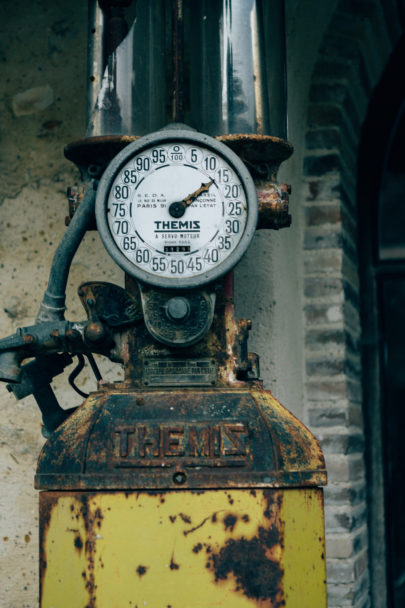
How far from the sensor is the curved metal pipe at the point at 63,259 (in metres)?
1.44

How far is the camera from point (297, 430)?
4.29 feet

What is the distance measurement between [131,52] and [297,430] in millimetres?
794

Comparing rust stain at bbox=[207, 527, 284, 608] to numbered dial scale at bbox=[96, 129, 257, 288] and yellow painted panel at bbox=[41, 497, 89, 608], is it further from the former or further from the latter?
numbered dial scale at bbox=[96, 129, 257, 288]

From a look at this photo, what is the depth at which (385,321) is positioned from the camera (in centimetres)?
225

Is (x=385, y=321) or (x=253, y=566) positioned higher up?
(x=385, y=321)

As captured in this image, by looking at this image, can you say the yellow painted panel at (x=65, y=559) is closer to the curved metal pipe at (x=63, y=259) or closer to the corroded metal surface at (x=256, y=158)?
the curved metal pipe at (x=63, y=259)

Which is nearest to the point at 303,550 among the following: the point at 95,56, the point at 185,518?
→ the point at 185,518

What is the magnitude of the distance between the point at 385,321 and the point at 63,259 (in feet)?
3.70

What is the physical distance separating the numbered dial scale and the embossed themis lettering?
257 millimetres

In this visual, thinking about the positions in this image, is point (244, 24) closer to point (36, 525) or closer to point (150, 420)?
point (150, 420)

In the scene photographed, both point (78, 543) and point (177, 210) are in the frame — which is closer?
point (78, 543)

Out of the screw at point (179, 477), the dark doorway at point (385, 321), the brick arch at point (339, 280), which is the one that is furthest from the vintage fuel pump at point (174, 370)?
the dark doorway at point (385, 321)

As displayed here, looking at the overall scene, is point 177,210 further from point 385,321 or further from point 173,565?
point 385,321

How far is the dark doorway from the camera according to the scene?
2145 mm
